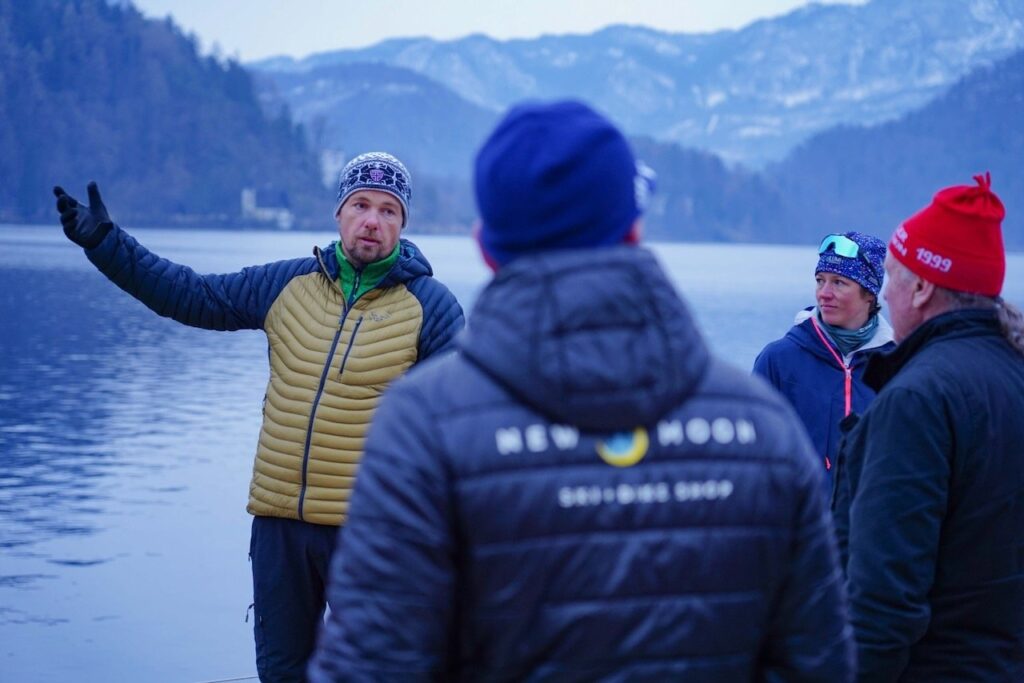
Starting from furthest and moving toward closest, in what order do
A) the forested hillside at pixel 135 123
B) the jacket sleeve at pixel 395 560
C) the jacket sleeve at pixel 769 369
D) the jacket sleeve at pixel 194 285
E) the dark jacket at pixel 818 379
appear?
1. the forested hillside at pixel 135 123
2. the jacket sleeve at pixel 769 369
3. the dark jacket at pixel 818 379
4. the jacket sleeve at pixel 194 285
5. the jacket sleeve at pixel 395 560

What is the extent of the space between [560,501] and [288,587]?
247 centimetres

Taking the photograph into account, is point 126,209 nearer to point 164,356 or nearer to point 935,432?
point 164,356

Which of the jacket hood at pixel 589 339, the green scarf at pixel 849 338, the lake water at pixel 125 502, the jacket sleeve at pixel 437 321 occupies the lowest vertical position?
the lake water at pixel 125 502

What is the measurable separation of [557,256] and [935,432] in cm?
125

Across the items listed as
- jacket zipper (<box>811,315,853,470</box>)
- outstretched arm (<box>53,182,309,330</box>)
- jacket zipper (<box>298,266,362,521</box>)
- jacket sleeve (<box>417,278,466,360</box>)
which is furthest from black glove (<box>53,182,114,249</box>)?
jacket zipper (<box>811,315,853,470</box>)

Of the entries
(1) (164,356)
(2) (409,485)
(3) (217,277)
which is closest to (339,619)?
(2) (409,485)

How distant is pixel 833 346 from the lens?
14.4 ft

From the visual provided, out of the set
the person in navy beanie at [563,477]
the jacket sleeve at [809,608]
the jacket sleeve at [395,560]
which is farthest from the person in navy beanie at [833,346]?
the jacket sleeve at [395,560]

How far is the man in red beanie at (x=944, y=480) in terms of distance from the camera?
2.51 meters

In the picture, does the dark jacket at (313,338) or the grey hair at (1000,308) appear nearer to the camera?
the grey hair at (1000,308)

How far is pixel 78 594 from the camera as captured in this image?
10711 mm

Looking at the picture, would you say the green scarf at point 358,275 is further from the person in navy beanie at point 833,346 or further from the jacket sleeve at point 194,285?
the person in navy beanie at point 833,346

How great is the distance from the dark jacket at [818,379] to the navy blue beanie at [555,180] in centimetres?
279

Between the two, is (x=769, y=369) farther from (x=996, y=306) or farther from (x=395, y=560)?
(x=395, y=560)
